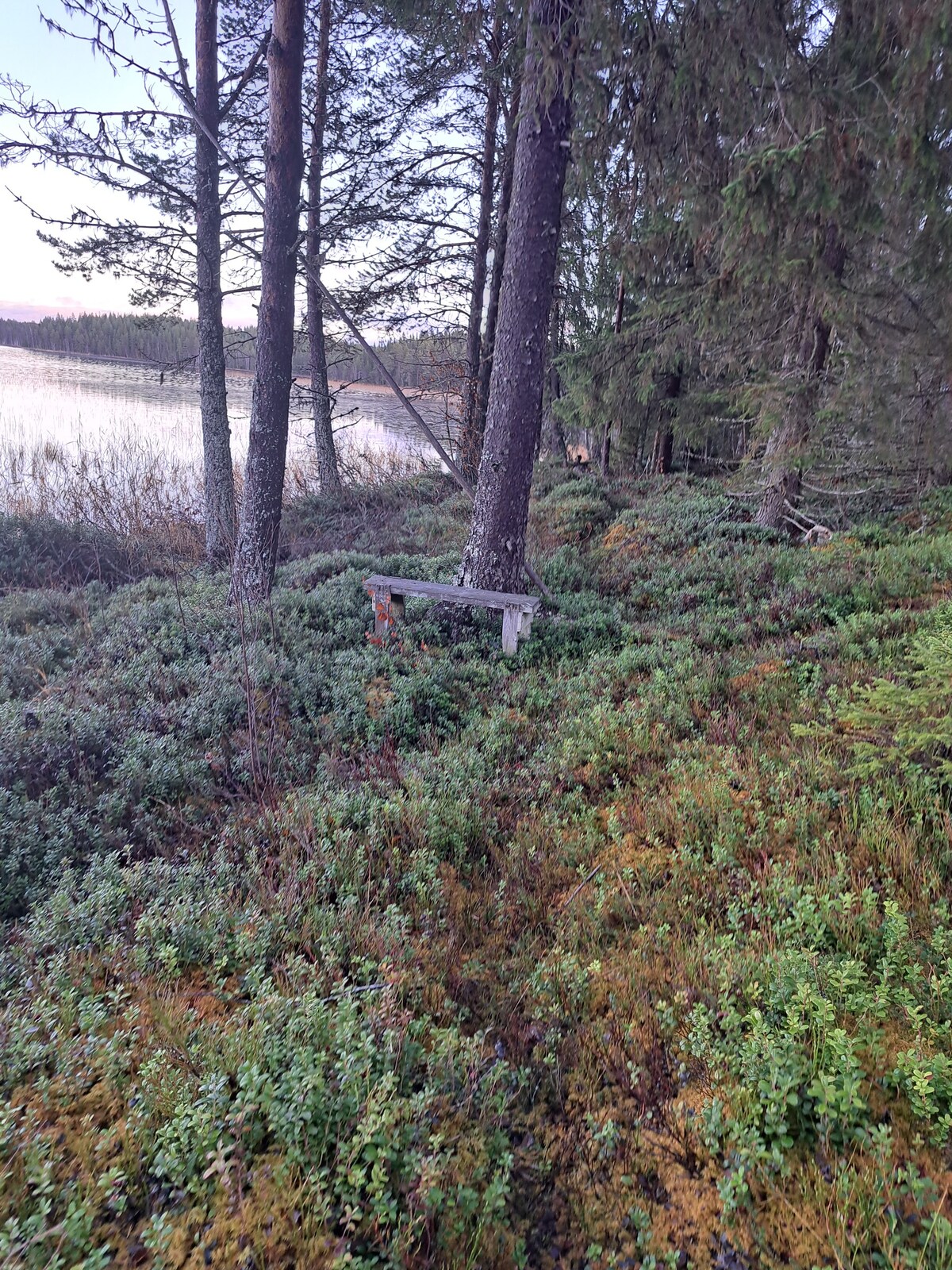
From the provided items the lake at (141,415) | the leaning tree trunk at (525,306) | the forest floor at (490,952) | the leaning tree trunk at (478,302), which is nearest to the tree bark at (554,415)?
the leaning tree trunk at (478,302)

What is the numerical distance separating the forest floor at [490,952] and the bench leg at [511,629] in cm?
25

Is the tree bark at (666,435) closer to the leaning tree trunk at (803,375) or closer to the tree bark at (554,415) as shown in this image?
the tree bark at (554,415)

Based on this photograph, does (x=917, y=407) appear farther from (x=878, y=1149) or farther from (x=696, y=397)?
(x=878, y=1149)

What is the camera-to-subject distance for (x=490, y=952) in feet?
11.1

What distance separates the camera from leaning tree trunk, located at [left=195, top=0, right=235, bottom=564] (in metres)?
10.2

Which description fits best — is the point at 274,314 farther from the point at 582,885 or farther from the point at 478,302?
the point at 478,302

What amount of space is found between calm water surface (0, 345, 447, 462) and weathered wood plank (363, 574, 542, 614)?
7.85 meters

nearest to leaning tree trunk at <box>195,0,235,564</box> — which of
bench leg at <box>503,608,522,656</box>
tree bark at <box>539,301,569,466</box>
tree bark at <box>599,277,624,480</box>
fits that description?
bench leg at <box>503,608,522,656</box>

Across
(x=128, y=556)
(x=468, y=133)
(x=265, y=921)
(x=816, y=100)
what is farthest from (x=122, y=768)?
(x=468, y=133)

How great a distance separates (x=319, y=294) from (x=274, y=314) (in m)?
8.07

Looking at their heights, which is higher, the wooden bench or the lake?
the lake

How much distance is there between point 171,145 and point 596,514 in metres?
9.84

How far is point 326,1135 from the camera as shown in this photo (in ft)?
7.42

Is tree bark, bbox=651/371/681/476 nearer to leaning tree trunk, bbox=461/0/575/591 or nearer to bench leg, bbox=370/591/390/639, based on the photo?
leaning tree trunk, bbox=461/0/575/591
